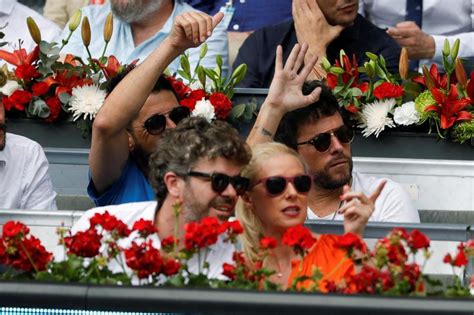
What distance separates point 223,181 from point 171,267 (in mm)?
783

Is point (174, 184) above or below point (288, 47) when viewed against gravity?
below

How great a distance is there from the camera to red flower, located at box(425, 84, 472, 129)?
7559 mm

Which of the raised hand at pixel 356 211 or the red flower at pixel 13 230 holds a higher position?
the raised hand at pixel 356 211

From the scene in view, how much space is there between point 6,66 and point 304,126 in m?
2.32

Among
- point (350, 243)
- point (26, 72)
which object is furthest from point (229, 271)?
point (26, 72)

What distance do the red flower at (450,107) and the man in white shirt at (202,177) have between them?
2346mm

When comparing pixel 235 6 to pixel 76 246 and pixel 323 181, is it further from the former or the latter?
pixel 76 246

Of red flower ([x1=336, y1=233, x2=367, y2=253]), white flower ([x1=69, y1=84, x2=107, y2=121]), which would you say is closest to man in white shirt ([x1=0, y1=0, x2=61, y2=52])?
white flower ([x1=69, y1=84, x2=107, y2=121])

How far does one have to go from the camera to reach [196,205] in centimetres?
542

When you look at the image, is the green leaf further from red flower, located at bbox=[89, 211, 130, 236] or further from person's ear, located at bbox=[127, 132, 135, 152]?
red flower, located at bbox=[89, 211, 130, 236]

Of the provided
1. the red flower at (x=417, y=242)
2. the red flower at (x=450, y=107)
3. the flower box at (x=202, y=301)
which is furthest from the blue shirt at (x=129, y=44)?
the flower box at (x=202, y=301)

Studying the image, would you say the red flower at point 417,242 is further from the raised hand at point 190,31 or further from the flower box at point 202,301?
the raised hand at point 190,31

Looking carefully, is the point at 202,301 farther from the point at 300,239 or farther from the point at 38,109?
the point at 38,109

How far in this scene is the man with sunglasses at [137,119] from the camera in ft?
19.7
